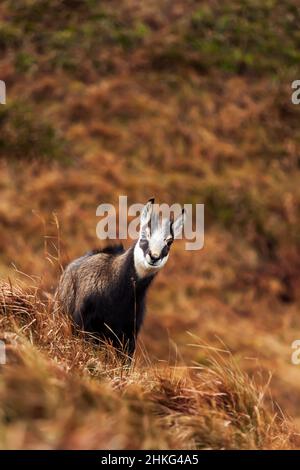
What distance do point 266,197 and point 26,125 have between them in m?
6.32

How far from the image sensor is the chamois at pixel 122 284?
7434 mm

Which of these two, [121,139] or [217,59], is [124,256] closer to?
[121,139]

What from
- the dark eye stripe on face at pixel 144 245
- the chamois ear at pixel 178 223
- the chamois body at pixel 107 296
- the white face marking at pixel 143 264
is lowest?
the chamois body at pixel 107 296

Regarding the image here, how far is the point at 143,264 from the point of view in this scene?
7602 mm

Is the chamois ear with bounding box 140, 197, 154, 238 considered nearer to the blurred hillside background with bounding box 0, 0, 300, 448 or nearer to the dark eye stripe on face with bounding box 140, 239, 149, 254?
the dark eye stripe on face with bounding box 140, 239, 149, 254

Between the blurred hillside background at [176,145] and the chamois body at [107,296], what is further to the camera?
the blurred hillside background at [176,145]

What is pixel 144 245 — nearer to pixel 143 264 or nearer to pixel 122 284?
pixel 143 264

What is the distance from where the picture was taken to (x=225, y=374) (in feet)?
16.9

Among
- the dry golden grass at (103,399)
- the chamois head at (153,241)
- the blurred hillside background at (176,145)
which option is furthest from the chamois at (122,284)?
the blurred hillside background at (176,145)

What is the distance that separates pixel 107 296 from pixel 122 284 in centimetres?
19

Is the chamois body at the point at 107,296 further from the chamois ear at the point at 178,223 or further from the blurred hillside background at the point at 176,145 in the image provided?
the blurred hillside background at the point at 176,145

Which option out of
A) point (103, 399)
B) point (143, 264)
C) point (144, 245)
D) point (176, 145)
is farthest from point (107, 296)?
point (176, 145)

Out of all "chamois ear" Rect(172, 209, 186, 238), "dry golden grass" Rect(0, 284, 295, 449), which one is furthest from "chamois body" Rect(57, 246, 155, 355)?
Result: "dry golden grass" Rect(0, 284, 295, 449)

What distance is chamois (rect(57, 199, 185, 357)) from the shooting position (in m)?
7.43
